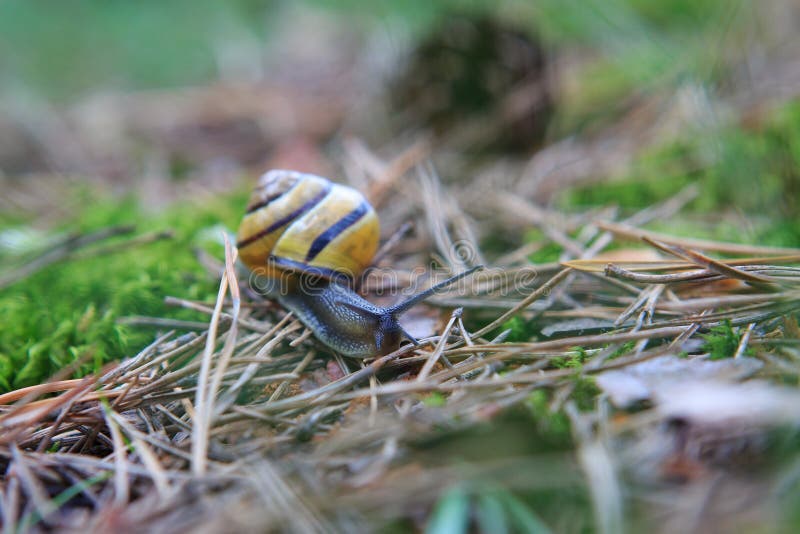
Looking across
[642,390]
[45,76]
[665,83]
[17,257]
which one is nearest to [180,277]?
[17,257]

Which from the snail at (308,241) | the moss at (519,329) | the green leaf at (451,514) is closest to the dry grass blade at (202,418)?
the snail at (308,241)

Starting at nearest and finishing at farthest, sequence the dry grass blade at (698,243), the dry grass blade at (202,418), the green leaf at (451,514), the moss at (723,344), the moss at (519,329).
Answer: the green leaf at (451,514) → the dry grass blade at (202,418) → the moss at (723,344) → the moss at (519,329) → the dry grass blade at (698,243)

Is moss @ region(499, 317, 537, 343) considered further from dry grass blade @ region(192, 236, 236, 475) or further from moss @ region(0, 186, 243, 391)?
moss @ region(0, 186, 243, 391)

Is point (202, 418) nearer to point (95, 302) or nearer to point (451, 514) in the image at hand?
point (451, 514)

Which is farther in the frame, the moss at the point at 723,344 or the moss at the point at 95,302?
the moss at the point at 95,302

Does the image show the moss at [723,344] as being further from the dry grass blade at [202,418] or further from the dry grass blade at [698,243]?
the dry grass blade at [202,418]

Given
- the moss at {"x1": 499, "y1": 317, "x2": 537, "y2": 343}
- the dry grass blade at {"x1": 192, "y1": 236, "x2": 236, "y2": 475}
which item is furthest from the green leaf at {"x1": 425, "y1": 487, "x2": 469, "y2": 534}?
the moss at {"x1": 499, "y1": 317, "x2": 537, "y2": 343}

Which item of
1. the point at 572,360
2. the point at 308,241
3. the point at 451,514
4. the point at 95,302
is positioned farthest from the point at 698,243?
the point at 95,302

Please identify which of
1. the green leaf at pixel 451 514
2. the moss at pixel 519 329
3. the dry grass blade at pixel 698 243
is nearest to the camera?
the green leaf at pixel 451 514

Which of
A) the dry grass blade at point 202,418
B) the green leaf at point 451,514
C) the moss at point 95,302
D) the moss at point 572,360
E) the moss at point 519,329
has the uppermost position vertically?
the moss at point 95,302
